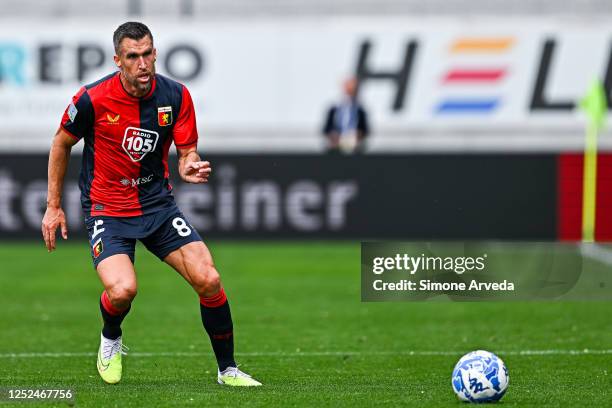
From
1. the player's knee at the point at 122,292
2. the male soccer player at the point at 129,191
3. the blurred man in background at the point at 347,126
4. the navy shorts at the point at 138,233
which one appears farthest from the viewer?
the blurred man in background at the point at 347,126

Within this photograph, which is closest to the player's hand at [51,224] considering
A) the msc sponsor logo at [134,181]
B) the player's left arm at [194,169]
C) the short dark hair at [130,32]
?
the msc sponsor logo at [134,181]

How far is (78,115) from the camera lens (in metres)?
8.05

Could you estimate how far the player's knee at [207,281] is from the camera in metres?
8.02

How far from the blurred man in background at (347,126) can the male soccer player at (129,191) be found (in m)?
12.8

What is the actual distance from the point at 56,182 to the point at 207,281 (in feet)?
3.72

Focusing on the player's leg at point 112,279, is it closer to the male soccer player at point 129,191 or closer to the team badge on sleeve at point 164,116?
the male soccer player at point 129,191

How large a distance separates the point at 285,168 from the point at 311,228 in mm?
1056

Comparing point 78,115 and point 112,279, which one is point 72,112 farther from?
point 112,279

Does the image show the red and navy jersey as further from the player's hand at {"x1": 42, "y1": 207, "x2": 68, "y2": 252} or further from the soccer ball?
the soccer ball

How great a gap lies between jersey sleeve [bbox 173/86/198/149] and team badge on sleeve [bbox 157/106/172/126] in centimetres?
7

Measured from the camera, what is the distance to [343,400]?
752cm

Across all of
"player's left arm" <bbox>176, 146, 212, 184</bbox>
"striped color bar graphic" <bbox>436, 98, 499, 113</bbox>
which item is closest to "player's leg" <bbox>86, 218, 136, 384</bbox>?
"player's left arm" <bbox>176, 146, 212, 184</bbox>

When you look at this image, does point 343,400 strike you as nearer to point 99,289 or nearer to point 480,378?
point 480,378

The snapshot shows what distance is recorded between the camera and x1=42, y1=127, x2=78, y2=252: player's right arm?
8094mm
